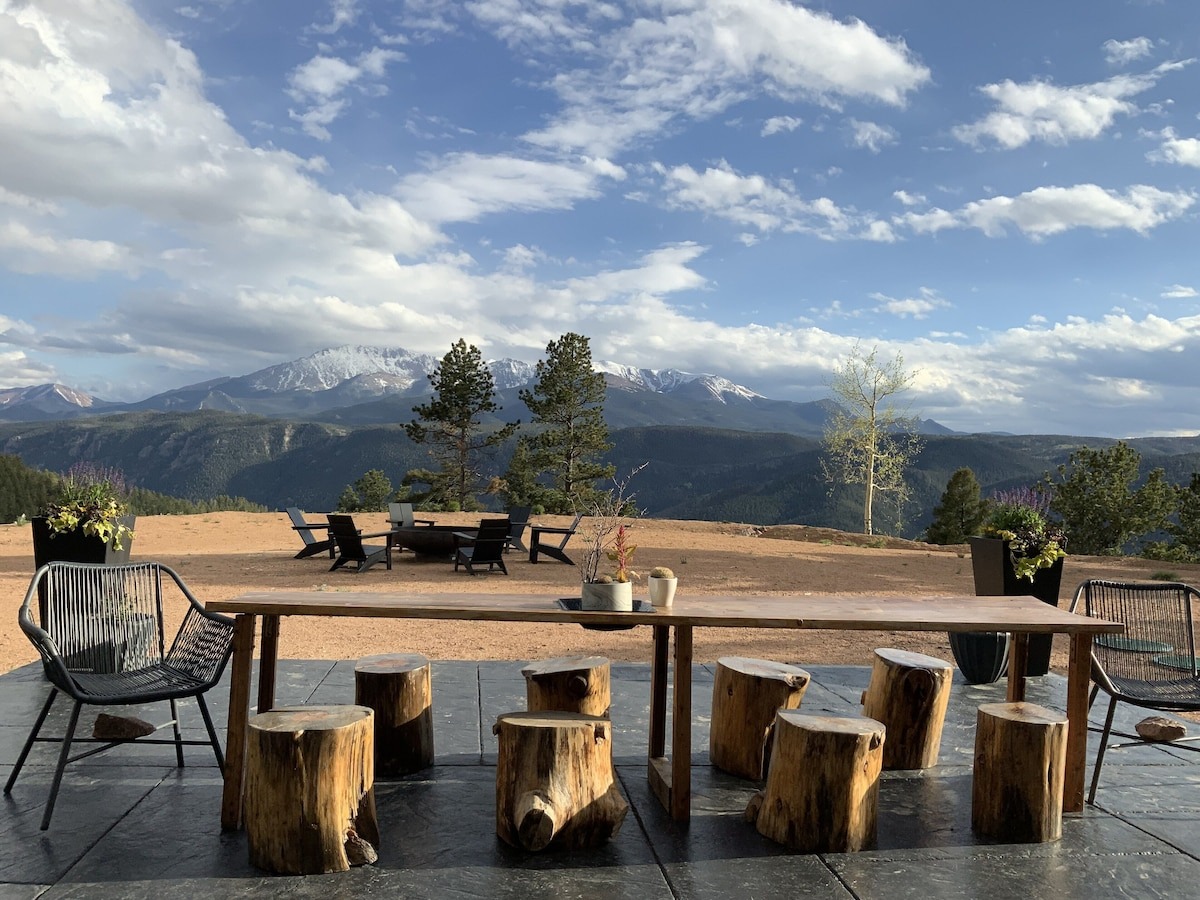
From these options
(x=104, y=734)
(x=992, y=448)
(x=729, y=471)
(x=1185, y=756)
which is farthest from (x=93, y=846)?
(x=729, y=471)

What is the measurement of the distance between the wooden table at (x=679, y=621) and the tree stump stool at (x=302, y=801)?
30 cm

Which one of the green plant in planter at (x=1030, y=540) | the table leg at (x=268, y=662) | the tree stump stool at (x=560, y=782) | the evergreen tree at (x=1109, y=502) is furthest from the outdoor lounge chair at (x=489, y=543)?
the evergreen tree at (x=1109, y=502)

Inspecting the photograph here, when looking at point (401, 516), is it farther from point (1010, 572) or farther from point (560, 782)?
point (560, 782)

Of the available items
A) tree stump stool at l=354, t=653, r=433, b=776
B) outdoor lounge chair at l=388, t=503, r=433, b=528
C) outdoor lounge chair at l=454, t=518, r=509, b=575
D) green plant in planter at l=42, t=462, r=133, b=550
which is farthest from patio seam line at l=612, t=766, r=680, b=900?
outdoor lounge chair at l=388, t=503, r=433, b=528

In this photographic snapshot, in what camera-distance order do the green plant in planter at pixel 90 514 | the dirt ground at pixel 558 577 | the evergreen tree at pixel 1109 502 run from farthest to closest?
the evergreen tree at pixel 1109 502, the dirt ground at pixel 558 577, the green plant in planter at pixel 90 514

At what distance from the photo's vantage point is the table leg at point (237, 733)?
9.20 ft

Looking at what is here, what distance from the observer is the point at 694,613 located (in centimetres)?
289

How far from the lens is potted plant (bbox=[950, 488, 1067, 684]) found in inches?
206

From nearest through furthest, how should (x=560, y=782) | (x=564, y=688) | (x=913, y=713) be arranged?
1. (x=560, y=782)
2. (x=564, y=688)
3. (x=913, y=713)

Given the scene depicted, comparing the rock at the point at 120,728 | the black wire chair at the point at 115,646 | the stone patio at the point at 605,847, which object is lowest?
the stone patio at the point at 605,847

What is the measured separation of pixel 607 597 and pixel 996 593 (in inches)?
140

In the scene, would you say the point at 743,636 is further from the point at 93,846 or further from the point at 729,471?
the point at 729,471

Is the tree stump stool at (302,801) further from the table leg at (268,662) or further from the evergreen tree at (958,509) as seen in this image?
the evergreen tree at (958,509)

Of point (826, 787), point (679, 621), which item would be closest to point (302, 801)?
point (679, 621)
